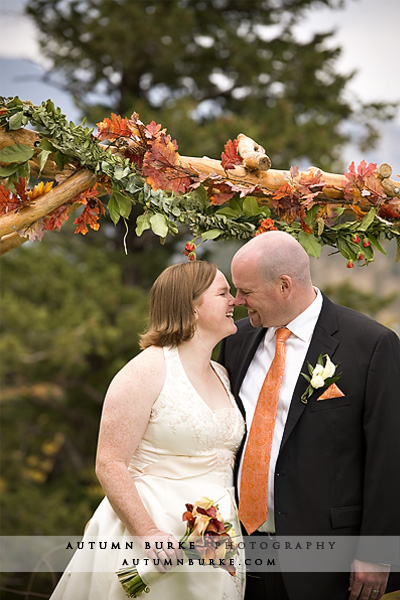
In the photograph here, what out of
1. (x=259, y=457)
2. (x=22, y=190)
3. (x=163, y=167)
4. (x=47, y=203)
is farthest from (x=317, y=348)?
(x=22, y=190)

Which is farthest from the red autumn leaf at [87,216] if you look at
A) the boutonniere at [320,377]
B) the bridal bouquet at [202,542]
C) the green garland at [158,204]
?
the bridal bouquet at [202,542]

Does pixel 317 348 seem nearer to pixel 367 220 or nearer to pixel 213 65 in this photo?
pixel 367 220

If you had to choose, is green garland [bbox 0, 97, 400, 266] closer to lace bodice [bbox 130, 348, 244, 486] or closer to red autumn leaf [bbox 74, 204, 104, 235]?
red autumn leaf [bbox 74, 204, 104, 235]

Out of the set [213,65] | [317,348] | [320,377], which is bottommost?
[320,377]

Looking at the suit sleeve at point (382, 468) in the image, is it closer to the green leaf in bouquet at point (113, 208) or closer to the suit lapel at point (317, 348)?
the suit lapel at point (317, 348)

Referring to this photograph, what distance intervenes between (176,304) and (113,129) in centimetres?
98

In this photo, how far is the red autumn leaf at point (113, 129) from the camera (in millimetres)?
3785

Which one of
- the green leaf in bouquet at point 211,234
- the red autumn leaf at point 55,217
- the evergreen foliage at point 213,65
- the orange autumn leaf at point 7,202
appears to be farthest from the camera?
the evergreen foliage at point 213,65

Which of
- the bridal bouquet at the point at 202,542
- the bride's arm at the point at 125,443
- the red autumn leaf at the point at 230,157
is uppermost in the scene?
the red autumn leaf at the point at 230,157

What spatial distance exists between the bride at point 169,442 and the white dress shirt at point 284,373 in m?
0.14

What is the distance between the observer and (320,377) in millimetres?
3564

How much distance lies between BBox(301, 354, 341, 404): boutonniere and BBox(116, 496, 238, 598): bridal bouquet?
28.9 inches

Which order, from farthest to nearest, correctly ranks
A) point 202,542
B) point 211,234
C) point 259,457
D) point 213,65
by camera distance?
point 213,65
point 211,234
point 259,457
point 202,542

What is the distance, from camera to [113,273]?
37.9 ft
